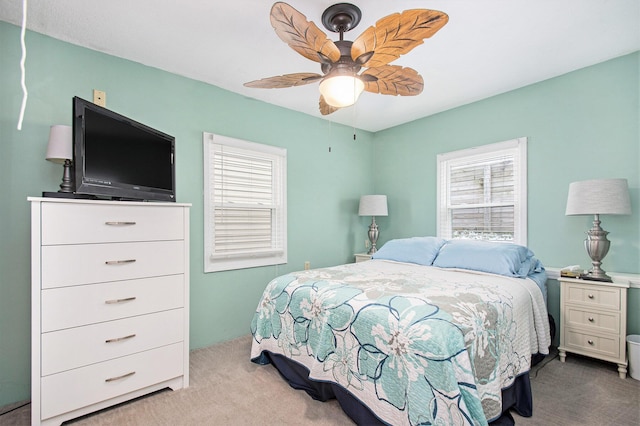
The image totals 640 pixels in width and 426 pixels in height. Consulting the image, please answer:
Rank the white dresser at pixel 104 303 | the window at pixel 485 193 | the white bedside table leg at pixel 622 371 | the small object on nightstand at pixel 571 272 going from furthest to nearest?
1. the window at pixel 485 193
2. the small object on nightstand at pixel 571 272
3. the white bedside table leg at pixel 622 371
4. the white dresser at pixel 104 303

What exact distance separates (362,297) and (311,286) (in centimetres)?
45

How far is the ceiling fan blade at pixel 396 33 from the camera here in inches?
54.4

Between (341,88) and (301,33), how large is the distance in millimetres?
381

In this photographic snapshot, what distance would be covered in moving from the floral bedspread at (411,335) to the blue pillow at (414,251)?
21.8 inches

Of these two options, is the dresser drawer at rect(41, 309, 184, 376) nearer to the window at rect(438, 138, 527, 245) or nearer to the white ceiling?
the white ceiling

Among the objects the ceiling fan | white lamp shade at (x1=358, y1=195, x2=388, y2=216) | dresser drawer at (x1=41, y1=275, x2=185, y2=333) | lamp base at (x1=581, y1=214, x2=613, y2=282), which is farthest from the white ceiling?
dresser drawer at (x1=41, y1=275, x2=185, y2=333)

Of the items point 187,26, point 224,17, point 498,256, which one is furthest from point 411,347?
point 187,26

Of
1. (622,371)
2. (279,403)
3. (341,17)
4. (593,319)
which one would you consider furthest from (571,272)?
(341,17)

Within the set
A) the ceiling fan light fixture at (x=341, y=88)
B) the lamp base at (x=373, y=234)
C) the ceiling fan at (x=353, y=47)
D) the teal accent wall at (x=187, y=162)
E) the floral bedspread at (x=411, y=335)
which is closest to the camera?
the floral bedspread at (x=411, y=335)

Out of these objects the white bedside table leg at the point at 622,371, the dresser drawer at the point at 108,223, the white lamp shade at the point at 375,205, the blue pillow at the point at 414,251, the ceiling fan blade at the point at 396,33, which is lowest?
the white bedside table leg at the point at 622,371

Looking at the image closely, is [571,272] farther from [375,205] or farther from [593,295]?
[375,205]

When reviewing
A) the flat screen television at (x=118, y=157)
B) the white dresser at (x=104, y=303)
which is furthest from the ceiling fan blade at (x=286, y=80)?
the white dresser at (x=104, y=303)

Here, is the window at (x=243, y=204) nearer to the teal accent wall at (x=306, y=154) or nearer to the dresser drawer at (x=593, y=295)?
the teal accent wall at (x=306, y=154)

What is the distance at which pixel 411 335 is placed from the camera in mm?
1420
